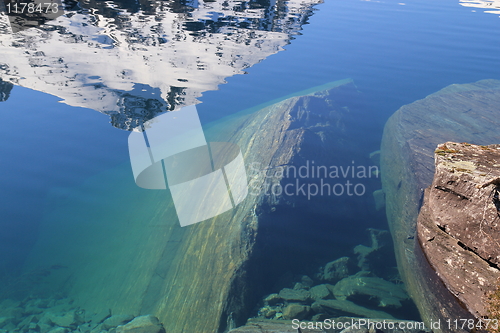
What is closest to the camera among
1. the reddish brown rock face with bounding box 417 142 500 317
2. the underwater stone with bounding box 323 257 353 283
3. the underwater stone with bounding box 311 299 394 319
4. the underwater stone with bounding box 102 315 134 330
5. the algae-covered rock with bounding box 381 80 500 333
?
the reddish brown rock face with bounding box 417 142 500 317

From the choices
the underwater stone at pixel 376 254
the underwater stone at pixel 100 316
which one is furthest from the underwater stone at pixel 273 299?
the underwater stone at pixel 100 316

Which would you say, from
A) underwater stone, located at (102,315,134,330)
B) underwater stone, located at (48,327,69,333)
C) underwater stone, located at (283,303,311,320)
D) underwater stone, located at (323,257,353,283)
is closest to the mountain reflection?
underwater stone, located at (102,315,134,330)

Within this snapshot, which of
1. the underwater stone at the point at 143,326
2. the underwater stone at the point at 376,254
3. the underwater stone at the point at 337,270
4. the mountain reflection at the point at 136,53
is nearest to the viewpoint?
the underwater stone at the point at 143,326

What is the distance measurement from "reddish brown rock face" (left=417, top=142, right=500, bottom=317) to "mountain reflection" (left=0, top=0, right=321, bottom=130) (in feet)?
17.7

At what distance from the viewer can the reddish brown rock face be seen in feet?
8.55

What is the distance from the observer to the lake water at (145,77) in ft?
17.8

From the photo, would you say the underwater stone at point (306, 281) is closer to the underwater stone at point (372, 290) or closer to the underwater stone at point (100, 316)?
the underwater stone at point (372, 290)

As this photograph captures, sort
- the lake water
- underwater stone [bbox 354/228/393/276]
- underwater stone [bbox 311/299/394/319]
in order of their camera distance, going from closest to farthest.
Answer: underwater stone [bbox 311/299/394/319], underwater stone [bbox 354/228/393/276], the lake water

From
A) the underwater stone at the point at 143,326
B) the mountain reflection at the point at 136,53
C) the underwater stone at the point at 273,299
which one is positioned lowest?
the underwater stone at the point at 143,326

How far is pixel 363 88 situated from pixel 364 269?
5278 mm

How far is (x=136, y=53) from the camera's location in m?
8.12

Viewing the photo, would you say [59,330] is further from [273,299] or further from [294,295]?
[294,295]

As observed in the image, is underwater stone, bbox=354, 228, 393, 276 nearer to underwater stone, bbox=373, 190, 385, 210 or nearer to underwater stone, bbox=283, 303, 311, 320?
underwater stone, bbox=373, 190, 385, 210

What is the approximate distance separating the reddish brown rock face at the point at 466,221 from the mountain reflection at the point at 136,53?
17.7ft
